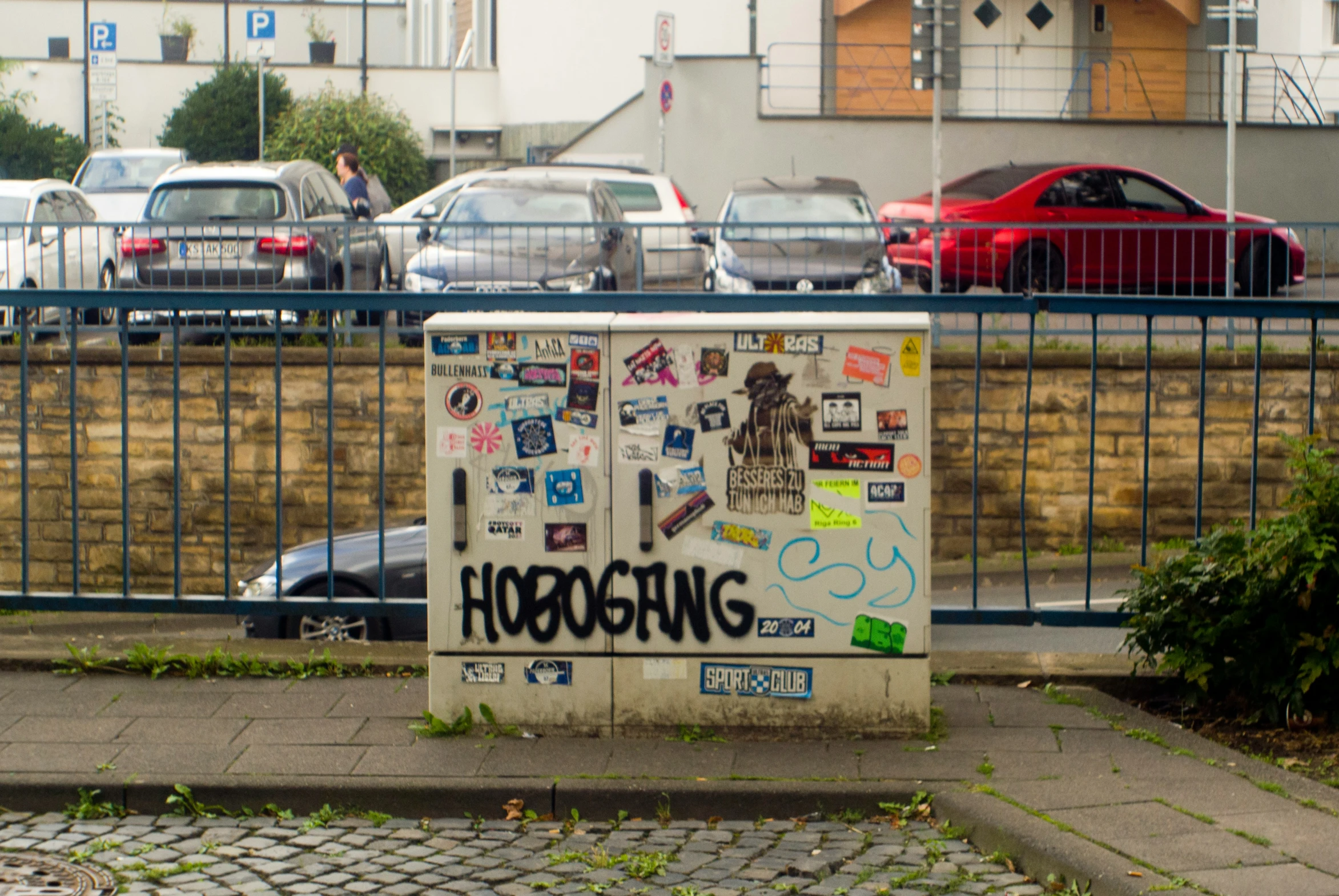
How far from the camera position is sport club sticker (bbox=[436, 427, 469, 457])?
5301mm

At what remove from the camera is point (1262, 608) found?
5363mm

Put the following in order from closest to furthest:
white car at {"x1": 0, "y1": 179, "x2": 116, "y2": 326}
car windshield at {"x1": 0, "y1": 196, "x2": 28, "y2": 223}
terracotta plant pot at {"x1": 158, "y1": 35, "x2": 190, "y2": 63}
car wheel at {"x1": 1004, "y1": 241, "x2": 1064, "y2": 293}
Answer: car wheel at {"x1": 1004, "y1": 241, "x2": 1064, "y2": 293}, white car at {"x1": 0, "y1": 179, "x2": 116, "y2": 326}, car windshield at {"x1": 0, "y1": 196, "x2": 28, "y2": 223}, terracotta plant pot at {"x1": 158, "y1": 35, "x2": 190, "y2": 63}

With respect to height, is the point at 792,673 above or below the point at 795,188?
below

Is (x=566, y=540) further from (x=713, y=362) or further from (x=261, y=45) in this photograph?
(x=261, y=45)

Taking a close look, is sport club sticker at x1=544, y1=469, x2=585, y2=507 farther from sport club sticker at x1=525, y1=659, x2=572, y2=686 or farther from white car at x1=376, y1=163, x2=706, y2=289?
white car at x1=376, y1=163, x2=706, y2=289

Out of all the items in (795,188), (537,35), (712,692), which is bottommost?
(712,692)

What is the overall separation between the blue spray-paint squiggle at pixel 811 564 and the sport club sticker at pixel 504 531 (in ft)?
2.81

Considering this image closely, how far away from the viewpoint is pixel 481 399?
529cm

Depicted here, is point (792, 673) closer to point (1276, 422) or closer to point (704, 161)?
point (1276, 422)

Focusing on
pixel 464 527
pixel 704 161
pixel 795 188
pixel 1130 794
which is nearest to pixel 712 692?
pixel 464 527

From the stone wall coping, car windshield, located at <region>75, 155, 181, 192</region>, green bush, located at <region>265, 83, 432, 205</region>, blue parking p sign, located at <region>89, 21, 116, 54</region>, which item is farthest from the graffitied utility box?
green bush, located at <region>265, 83, 432, 205</region>

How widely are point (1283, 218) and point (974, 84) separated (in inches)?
228

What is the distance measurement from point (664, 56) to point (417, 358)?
13461mm

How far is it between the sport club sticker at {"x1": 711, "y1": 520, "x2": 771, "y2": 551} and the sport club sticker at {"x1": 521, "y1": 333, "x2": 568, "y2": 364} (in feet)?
2.48
